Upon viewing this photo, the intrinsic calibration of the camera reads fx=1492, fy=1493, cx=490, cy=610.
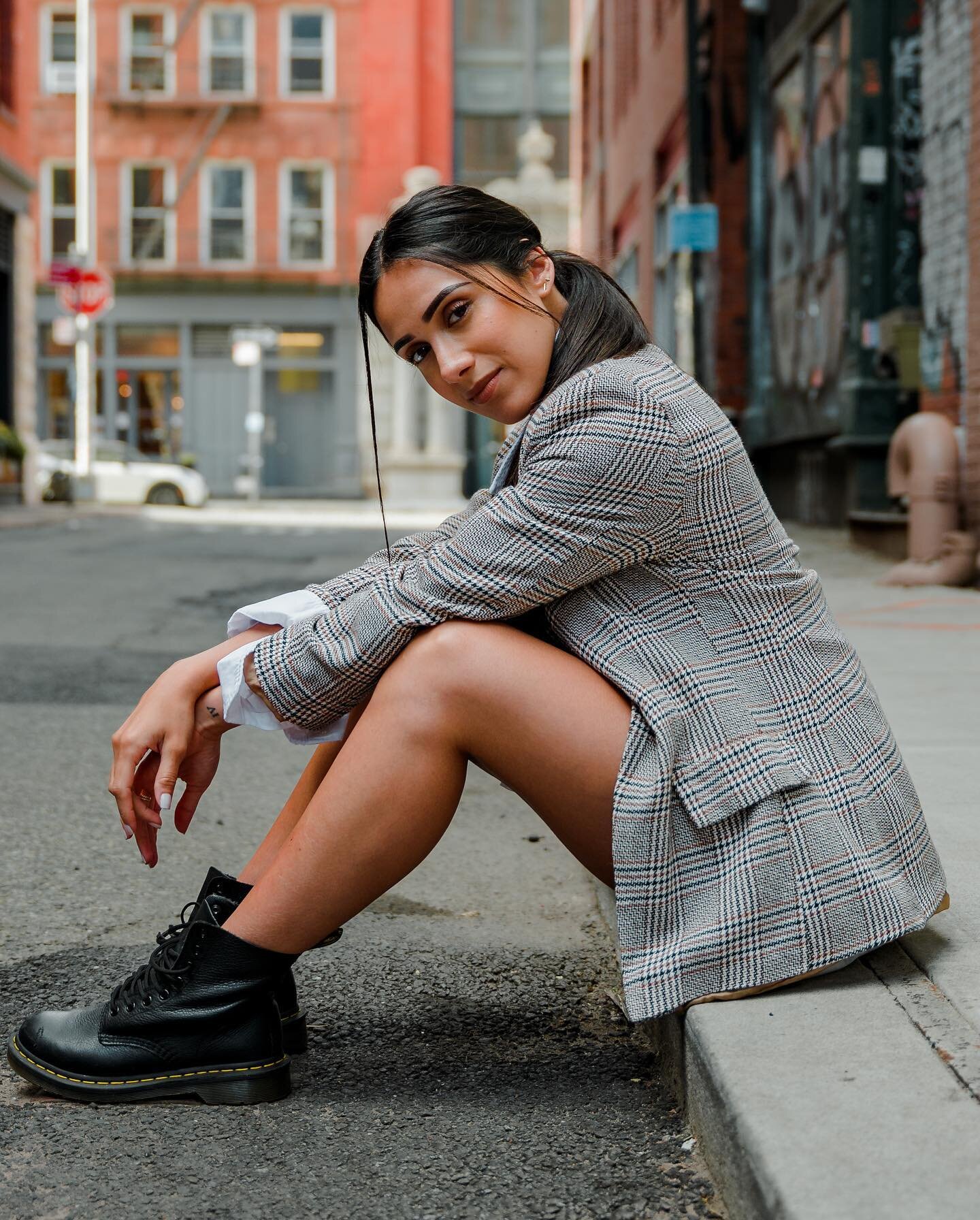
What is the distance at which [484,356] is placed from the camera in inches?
84.6

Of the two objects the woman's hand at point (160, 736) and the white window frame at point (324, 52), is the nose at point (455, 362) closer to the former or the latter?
the woman's hand at point (160, 736)

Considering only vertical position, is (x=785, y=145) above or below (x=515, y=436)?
above

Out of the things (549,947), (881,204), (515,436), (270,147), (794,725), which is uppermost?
(270,147)

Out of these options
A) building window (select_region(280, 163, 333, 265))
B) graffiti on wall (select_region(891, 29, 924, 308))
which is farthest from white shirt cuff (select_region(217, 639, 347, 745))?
building window (select_region(280, 163, 333, 265))

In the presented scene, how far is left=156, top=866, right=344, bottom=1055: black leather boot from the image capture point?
2094mm

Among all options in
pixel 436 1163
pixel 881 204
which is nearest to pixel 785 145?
pixel 881 204

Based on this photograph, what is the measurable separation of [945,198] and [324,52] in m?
25.8

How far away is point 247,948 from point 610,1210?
1.98ft

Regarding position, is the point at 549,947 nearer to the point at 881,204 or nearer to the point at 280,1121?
the point at 280,1121

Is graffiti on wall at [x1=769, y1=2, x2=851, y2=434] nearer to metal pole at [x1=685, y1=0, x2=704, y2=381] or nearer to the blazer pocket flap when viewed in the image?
metal pole at [x1=685, y1=0, x2=704, y2=381]

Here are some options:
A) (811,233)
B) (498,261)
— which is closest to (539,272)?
(498,261)

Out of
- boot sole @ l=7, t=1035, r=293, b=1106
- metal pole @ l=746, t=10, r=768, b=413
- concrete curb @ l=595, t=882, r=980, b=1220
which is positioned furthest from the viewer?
metal pole @ l=746, t=10, r=768, b=413

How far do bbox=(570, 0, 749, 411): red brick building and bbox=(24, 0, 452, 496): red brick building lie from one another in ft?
17.2

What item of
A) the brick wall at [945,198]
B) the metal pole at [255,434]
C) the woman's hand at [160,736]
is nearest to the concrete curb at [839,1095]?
the woman's hand at [160,736]
